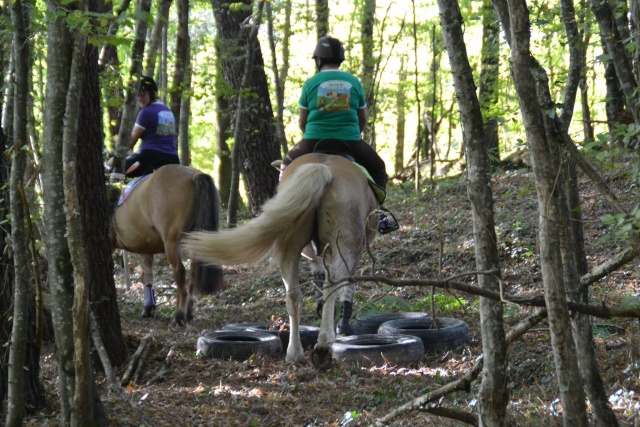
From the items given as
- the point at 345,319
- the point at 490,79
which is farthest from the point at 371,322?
the point at 490,79

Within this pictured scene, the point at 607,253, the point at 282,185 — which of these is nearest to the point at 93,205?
the point at 282,185

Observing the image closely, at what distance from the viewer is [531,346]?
6.37m

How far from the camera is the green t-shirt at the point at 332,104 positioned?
7.89 meters

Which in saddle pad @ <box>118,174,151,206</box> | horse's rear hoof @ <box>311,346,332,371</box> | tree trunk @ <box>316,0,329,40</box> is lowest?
horse's rear hoof @ <box>311,346,332,371</box>

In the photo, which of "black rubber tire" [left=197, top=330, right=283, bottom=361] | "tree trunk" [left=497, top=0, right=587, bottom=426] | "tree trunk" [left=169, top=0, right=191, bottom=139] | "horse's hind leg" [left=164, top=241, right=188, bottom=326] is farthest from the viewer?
"tree trunk" [left=169, top=0, right=191, bottom=139]

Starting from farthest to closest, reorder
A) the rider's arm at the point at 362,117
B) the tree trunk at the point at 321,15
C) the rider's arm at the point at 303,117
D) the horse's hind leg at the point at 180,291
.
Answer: the tree trunk at the point at 321,15 < the horse's hind leg at the point at 180,291 < the rider's arm at the point at 362,117 < the rider's arm at the point at 303,117

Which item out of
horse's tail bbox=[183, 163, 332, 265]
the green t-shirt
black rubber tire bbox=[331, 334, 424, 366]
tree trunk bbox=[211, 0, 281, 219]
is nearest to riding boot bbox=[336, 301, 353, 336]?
black rubber tire bbox=[331, 334, 424, 366]

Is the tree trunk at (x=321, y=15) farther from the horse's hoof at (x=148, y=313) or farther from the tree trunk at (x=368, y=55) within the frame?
the horse's hoof at (x=148, y=313)

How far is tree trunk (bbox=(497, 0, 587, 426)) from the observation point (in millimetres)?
3244

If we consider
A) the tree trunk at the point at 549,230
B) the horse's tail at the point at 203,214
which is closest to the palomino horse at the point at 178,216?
the horse's tail at the point at 203,214

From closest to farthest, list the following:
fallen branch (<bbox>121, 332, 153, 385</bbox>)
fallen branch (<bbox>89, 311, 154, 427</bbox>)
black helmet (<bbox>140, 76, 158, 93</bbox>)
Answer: fallen branch (<bbox>89, 311, 154, 427</bbox>) → fallen branch (<bbox>121, 332, 153, 385</bbox>) → black helmet (<bbox>140, 76, 158, 93</bbox>)

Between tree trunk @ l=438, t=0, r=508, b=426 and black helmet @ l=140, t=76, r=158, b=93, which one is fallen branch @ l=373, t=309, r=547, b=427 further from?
black helmet @ l=140, t=76, r=158, b=93

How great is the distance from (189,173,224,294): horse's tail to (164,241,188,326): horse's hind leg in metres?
0.16

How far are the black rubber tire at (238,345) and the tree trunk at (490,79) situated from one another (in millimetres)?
3648
